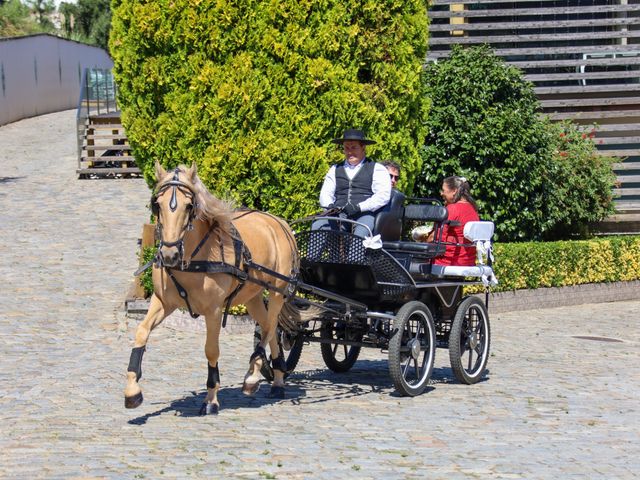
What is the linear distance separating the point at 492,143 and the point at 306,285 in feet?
27.2

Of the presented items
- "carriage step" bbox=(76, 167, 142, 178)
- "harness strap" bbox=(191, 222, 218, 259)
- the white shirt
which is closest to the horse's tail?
the white shirt

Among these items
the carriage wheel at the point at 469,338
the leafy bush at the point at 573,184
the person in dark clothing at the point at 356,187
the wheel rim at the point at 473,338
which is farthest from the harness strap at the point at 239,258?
the leafy bush at the point at 573,184

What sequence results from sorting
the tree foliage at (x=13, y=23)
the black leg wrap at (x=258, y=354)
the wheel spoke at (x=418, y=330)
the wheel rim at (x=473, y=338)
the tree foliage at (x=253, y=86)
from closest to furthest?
the black leg wrap at (x=258, y=354) → the wheel spoke at (x=418, y=330) → the wheel rim at (x=473, y=338) → the tree foliage at (x=253, y=86) → the tree foliage at (x=13, y=23)

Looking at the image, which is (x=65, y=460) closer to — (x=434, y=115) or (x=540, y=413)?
(x=540, y=413)

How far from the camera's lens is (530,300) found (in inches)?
696

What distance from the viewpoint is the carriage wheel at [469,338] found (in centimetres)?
1068

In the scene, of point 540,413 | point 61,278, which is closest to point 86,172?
point 61,278

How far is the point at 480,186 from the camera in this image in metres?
17.7

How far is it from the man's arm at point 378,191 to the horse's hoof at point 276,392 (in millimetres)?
1832

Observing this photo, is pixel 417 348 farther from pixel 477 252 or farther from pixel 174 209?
pixel 174 209

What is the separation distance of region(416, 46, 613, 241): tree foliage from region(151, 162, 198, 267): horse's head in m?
9.40

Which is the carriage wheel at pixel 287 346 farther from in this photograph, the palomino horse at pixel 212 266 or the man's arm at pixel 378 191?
the man's arm at pixel 378 191

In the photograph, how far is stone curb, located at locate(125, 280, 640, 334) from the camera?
1410 centimetres

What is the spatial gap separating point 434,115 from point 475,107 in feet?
2.13
